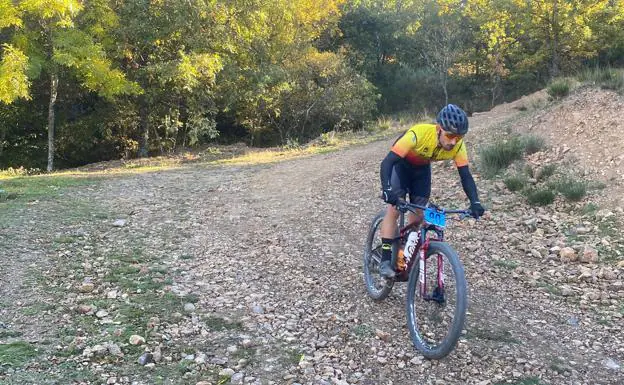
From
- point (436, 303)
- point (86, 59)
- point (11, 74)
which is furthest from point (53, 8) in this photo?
point (436, 303)

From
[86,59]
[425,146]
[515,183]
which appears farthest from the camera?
[86,59]

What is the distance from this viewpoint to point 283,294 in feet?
16.7

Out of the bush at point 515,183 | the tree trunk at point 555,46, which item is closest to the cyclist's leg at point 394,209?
the bush at point 515,183

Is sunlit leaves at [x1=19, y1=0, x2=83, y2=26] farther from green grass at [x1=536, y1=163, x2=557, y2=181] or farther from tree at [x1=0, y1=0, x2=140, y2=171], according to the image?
green grass at [x1=536, y1=163, x2=557, y2=181]

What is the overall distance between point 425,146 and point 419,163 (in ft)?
0.99

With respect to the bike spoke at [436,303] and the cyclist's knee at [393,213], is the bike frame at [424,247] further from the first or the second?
the cyclist's knee at [393,213]

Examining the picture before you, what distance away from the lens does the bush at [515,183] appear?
8328 mm

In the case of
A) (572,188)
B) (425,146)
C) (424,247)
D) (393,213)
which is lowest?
(572,188)

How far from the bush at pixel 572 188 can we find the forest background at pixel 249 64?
1128 cm

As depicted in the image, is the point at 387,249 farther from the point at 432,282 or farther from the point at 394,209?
the point at 432,282

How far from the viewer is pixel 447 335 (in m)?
3.75

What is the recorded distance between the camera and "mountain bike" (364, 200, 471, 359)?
12.3 feet

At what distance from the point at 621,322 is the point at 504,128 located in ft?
23.8

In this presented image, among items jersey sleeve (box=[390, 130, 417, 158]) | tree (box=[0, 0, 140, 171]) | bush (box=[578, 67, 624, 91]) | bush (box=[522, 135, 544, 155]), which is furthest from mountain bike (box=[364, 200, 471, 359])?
tree (box=[0, 0, 140, 171])
